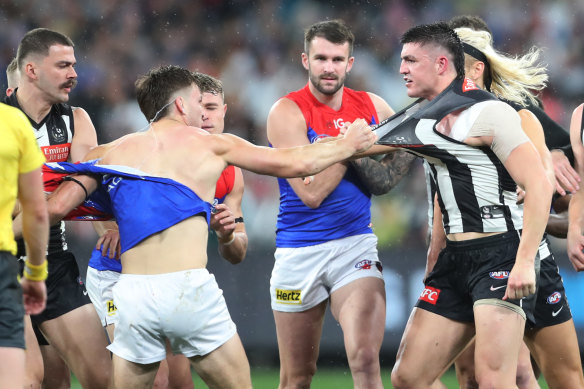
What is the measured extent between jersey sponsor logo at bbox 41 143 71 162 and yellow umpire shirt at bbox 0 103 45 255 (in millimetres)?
1735

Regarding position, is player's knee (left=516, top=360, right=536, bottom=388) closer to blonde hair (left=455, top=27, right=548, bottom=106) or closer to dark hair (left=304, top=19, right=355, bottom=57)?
blonde hair (left=455, top=27, right=548, bottom=106)

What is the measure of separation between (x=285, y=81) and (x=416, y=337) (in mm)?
6103

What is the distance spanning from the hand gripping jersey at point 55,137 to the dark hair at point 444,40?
7.82 feet

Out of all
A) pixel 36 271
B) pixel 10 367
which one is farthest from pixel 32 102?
pixel 10 367

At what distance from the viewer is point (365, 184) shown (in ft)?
19.6

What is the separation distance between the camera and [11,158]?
12.9 ft

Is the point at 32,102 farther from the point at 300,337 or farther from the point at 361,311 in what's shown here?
the point at 361,311

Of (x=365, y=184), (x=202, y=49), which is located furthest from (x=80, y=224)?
(x=365, y=184)

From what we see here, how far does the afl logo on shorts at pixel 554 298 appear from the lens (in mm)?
5168

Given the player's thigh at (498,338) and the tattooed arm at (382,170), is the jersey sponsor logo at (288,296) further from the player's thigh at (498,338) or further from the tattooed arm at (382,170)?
the player's thigh at (498,338)

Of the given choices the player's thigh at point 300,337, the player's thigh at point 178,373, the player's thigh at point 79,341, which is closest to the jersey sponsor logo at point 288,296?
the player's thigh at point 300,337

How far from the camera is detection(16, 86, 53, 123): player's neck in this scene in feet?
19.0

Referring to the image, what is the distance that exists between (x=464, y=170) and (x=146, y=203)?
182cm

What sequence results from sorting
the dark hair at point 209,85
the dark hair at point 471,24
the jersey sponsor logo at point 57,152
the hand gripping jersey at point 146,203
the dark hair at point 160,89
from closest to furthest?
the hand gripping jersey at point 146,203 < the dark hair at point 160,89 < the jersey sponsor logo at point 57,152 < the dark hair at point 209,85 < the dark hair at point 471,24
